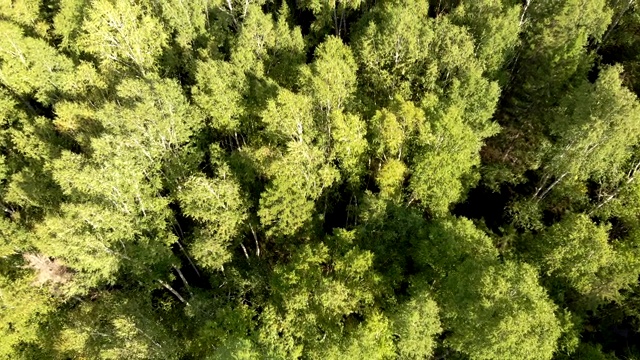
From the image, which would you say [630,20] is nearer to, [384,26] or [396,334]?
[384,26]

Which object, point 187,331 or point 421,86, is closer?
point 187,331

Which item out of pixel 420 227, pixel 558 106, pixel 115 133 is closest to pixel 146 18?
pixel 115 133

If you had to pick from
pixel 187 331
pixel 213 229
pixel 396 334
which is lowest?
pixel 187 331

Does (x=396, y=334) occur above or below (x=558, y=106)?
below

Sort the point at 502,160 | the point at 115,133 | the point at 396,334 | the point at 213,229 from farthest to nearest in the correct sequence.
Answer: the point at 502,160, the point at 115,133, the point at 213,229, the point at 396,334

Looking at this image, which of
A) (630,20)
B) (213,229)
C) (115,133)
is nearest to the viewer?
(213,229)

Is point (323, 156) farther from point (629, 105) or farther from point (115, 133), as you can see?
point (629, 105)
